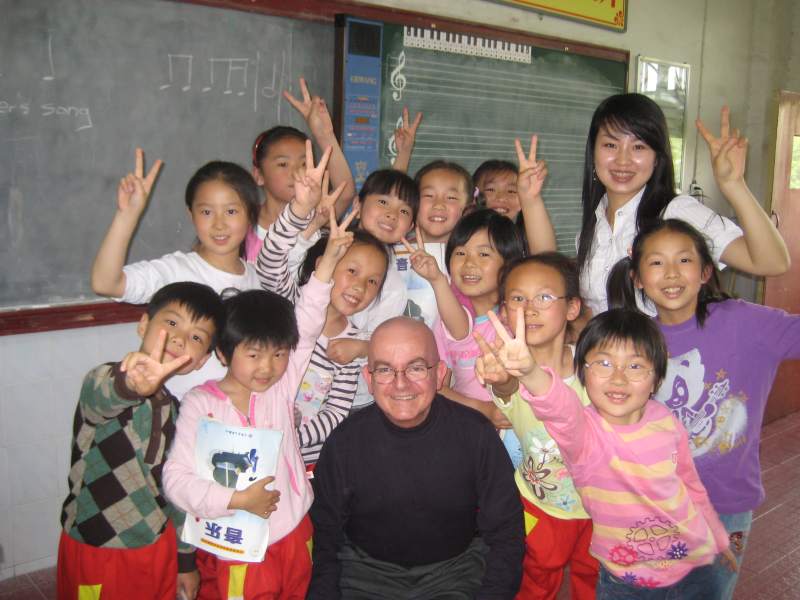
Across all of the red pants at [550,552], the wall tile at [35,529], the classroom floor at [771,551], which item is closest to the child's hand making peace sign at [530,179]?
the red pants at [550,552]

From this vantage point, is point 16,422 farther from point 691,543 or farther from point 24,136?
point 691,543

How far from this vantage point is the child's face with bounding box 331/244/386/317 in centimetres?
218

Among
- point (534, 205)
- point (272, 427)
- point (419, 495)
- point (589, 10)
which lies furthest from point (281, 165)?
point (589, 10)

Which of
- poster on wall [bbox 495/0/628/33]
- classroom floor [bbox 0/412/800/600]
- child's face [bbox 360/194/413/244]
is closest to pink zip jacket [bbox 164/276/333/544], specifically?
child's face [bbox 360/194/413/244]

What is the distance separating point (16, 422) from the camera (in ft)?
8.74

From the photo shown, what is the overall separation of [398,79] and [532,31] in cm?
114

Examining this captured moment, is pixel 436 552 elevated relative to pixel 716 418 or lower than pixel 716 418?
lower

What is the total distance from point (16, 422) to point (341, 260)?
1.51m

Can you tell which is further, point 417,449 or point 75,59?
point 75,59

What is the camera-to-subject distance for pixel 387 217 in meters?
2.48

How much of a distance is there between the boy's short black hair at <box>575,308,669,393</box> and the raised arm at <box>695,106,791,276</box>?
1.27 feet

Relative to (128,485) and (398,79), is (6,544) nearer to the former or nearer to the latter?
(128,485)

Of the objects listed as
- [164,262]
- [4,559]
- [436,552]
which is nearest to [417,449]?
[436,552]

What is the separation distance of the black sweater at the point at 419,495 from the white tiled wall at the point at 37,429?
1.38 m
